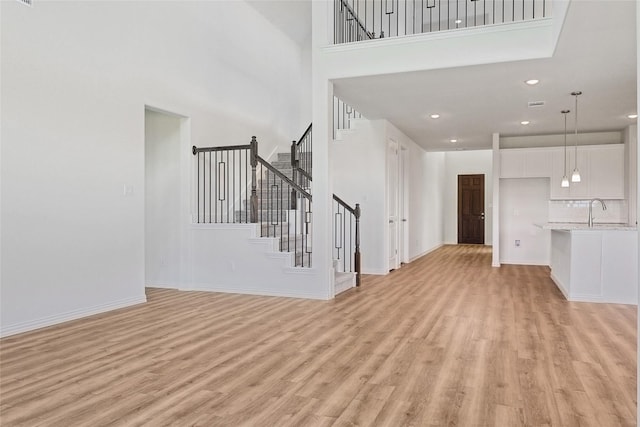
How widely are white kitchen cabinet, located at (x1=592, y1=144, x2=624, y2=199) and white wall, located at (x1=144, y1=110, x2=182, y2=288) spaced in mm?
7555

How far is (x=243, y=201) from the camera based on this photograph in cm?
793

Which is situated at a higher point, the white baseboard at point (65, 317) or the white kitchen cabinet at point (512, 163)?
the white kitchen cabinet at point (512, 163)

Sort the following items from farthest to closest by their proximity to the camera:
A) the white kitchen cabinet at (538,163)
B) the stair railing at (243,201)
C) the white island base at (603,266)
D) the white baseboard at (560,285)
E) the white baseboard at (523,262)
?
the white baseboard at (523,262), the white kitchen cabinet at (538,163), the stair railing at (243,201), the white baseboard at (560,285), the white island base at (603,266)

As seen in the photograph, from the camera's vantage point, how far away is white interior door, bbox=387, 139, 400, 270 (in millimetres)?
8570

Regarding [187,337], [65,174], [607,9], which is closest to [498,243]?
[607,9]

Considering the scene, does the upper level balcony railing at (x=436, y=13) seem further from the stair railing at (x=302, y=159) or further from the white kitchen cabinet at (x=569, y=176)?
the white kitchen cabinet at (x=569, y=176)

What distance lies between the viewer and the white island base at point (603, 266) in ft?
18.9

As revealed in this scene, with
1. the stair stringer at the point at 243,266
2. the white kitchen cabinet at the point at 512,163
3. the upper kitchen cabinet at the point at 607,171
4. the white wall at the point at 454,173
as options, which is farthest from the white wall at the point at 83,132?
the white wall at the point at 454,173

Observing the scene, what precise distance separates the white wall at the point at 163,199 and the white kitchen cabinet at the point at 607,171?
7555 mm

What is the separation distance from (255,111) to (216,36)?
5.04 feet

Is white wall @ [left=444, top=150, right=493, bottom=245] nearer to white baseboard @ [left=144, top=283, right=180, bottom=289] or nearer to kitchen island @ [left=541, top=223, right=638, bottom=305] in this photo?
kitchen island @ [left=541, top=223, right=638, bottom=305]

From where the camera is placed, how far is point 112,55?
5.34 meters

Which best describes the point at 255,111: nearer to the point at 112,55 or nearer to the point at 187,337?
the point at 112,55

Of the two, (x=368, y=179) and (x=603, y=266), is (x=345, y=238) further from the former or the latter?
(x=603, y=266)
